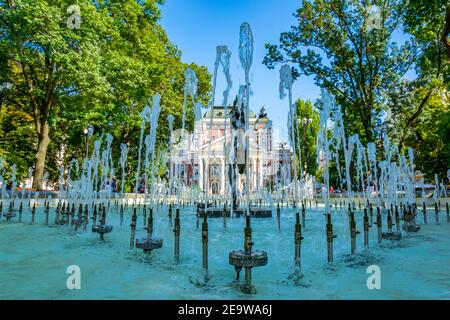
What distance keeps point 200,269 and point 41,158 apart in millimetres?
18818

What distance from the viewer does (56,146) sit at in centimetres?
3266

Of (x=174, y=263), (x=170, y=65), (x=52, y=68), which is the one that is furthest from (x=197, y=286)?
(x=170, y=65)

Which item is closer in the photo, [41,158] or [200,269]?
[200,269]

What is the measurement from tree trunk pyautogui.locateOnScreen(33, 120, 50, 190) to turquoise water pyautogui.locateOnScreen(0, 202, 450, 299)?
11.8 metres

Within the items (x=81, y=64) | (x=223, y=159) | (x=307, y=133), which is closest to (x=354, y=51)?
(x=81, y=64)

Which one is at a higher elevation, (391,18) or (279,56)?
(391,18)

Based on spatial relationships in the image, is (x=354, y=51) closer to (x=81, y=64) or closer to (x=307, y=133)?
(x=81, y=64)

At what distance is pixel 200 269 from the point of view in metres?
5.60

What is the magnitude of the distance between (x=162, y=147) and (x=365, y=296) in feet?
98.1

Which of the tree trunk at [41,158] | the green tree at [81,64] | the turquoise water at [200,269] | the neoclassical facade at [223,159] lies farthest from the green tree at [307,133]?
the turquoise water at [200,269]

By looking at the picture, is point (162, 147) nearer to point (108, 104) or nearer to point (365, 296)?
point (108, 104)

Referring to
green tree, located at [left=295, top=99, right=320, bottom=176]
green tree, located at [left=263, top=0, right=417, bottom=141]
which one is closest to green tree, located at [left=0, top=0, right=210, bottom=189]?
green tree, located at [left=263, top=0, right=417, bottom=141]

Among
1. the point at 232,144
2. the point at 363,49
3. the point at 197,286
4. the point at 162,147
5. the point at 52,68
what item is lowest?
the point at 197,286

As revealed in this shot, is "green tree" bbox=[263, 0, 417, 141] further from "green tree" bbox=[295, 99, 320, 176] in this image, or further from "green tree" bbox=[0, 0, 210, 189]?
"green tree" bbox=[295, 99, 320, 176]
